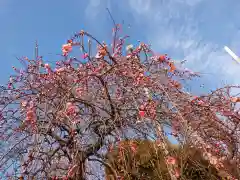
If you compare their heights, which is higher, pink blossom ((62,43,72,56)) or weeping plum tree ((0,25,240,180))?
pink blossom ((62,43,72,56))

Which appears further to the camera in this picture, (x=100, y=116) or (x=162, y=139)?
(x=100, y=116)

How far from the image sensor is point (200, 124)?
3.20 meters

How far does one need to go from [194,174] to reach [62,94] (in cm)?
183

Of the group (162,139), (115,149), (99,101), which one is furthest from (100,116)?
(162,139)

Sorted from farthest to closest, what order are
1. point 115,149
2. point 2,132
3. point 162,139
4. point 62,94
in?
point 2,132 → point 115,149 → point 62,94 → point 162,139

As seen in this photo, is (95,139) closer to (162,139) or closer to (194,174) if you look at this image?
(162,139)

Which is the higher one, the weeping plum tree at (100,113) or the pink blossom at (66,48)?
the pink blossom at (66,48)

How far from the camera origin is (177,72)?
434 cm

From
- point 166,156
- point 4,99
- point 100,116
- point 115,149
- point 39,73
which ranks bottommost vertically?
point 166,156

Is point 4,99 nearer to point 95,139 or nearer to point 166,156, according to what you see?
point 95,139

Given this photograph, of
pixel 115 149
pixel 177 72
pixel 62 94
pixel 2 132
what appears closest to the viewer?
pixel 62 94

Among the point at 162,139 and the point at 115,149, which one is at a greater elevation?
the point at 115,149

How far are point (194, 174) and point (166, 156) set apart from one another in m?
1.18

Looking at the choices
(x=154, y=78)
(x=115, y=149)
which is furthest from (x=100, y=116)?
(x=154, y=78)
